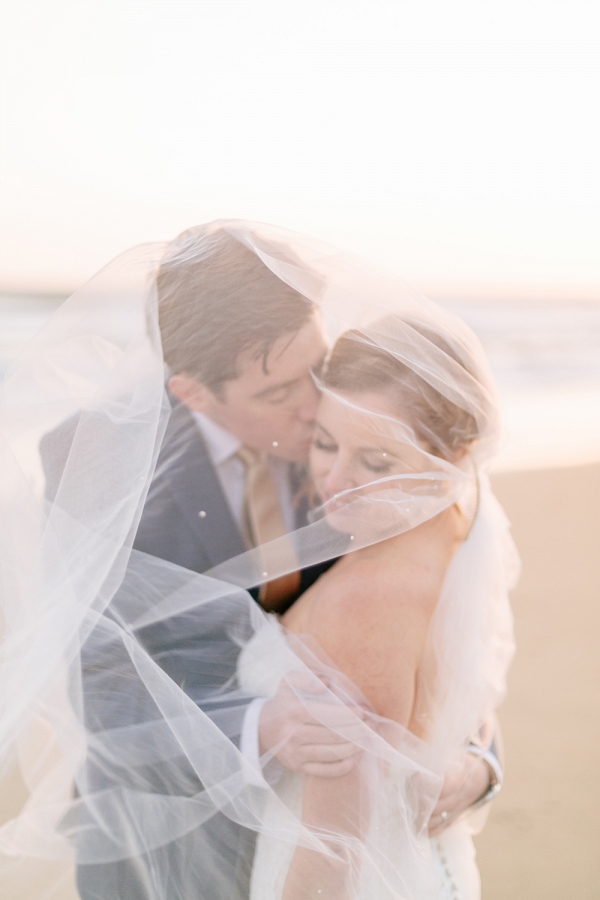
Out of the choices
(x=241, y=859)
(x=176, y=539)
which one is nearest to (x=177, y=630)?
(x=176, y=539)

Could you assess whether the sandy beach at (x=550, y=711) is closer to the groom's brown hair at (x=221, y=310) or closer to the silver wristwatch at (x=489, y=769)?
the silver wristwatch at (x=489, y=769)

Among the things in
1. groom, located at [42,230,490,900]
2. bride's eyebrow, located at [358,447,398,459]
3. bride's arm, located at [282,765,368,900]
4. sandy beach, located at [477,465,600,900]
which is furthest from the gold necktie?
sandy beach, located at [477,465,600,900]

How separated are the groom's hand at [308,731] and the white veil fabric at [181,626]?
0.05 feet

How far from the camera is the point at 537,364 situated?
4090 millimetres

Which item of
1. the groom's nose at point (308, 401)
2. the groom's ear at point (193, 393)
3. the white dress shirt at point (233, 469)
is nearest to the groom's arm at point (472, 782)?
the white dress shirt at point (233, 469)

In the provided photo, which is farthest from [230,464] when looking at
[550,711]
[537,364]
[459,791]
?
[537,364]

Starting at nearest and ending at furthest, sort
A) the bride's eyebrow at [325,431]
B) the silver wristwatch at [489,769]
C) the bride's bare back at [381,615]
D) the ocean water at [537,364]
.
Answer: the bride's bare back at [381,615]
the bride's eyebrow at [325,431]
the silver wristwatch at [489,769]
the ocean water at [537,364]

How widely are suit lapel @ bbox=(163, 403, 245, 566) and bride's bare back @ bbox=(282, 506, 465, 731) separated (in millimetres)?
191

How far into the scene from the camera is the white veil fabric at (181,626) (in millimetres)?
1186

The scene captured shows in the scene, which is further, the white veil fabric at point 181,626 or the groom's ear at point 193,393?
the groom's ear at point 193,393

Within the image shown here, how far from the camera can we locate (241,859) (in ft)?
4.11

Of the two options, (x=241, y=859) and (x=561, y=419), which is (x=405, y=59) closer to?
(x=561, y=419)

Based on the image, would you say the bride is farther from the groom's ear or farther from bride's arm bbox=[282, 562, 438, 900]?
the groom's ear

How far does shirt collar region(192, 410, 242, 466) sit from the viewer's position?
4.42 ft
